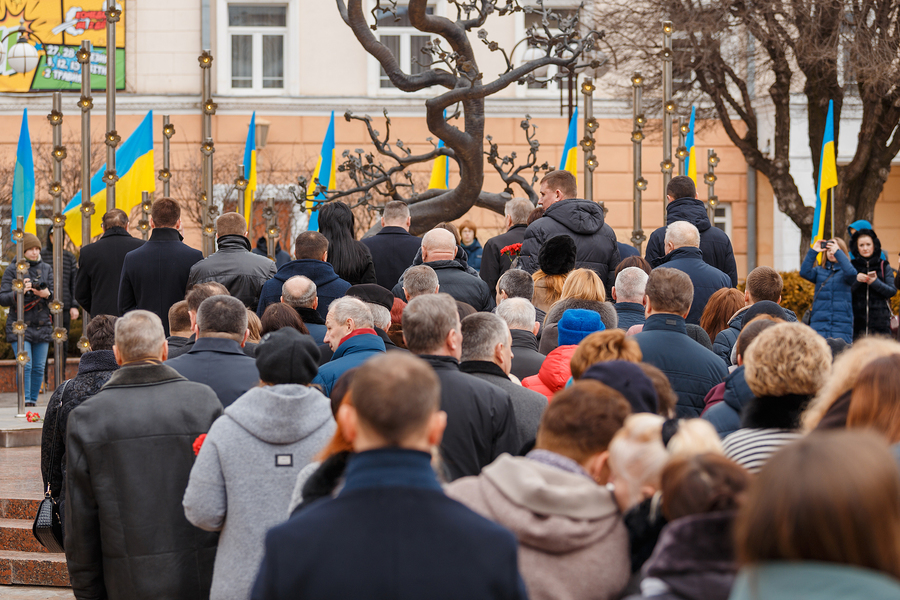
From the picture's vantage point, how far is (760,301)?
618cm

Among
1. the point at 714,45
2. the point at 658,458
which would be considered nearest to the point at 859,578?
the point at 658,458

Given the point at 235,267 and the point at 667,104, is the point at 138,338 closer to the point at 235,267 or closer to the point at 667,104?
the point at 235,267

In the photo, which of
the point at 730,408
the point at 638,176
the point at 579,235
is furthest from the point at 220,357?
the point at 638,176

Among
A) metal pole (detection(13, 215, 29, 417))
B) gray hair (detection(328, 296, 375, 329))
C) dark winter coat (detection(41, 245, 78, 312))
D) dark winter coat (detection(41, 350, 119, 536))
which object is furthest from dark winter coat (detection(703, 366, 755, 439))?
dark winter coat (detection(41, 245, 78, 312))

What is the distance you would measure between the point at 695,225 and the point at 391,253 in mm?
2266

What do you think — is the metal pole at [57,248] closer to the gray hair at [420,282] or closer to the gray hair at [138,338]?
the gray hair at [420,282]

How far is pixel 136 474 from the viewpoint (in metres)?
4.29

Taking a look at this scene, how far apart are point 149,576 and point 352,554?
2.36 m

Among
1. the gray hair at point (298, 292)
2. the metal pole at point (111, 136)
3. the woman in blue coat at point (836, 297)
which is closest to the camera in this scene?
the gray hair at point (298, 292)

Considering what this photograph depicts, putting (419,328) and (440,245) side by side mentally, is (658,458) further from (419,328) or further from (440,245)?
(440,245)

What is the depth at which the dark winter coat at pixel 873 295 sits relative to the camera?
10.7 meters

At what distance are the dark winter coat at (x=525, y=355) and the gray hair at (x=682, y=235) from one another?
1867 mm

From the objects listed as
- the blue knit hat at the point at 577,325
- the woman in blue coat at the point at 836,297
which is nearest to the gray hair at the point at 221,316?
the blue knit hat at the point at 577,325

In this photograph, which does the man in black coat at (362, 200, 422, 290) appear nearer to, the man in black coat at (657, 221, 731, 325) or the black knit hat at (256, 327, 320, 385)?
the man in black coat at (657, 221, 731, 325)
